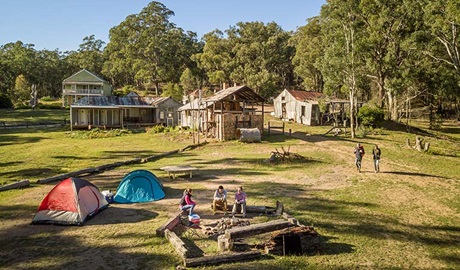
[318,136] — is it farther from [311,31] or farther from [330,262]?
[311,31]

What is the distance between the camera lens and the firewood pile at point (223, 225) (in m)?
11.7

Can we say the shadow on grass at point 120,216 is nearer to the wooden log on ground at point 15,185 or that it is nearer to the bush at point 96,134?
the wooden log on ground at point 15,185

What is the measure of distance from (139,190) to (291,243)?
819 centimetres

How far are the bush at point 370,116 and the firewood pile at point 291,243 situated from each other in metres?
32.2

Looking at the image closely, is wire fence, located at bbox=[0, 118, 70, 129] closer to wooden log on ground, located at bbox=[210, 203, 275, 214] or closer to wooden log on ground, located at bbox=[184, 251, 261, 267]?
wooden log on ground, located at bbox=[210, 203, 275, 214]

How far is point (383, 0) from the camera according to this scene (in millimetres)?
38406

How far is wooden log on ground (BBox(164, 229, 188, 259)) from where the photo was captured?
9.60 metres

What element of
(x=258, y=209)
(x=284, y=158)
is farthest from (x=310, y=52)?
(x=258, y=209)

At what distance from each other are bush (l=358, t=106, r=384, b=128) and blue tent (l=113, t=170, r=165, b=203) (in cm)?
3007

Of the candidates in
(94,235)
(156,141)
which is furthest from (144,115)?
(94,235)

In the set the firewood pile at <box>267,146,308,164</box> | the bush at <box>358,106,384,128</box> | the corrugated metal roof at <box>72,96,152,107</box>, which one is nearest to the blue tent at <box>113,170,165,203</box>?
the firewood pile at <box>267,146,308,164</box>

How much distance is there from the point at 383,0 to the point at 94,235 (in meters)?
38.9

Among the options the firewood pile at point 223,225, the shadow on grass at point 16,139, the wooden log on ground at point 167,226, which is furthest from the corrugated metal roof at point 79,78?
the firewood pile at point 223,225

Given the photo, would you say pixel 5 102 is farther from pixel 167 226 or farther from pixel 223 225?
pixel 223 225
